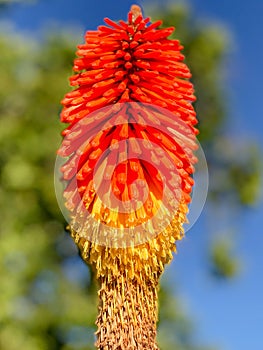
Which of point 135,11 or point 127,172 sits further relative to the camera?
point 135,11

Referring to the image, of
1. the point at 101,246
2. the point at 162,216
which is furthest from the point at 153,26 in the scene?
the point at 101,246

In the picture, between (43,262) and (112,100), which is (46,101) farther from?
(112,100)

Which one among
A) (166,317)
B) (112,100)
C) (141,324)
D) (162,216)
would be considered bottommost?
(166,317)

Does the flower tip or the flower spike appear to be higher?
the flower tip

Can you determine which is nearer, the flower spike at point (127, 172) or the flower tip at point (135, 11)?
the flower spike at point (127, 172)

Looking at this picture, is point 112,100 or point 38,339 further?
point 38,339

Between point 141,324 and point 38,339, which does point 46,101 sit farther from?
point 141,324

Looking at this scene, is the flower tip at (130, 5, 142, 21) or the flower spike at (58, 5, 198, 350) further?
the flower tip at (130, 5, 142, 21)

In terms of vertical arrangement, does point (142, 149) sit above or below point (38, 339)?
above

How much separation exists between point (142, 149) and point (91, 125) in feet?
0.56

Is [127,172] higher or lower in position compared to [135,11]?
lower

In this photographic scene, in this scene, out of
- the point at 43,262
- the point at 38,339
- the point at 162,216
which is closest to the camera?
the point at 162,216

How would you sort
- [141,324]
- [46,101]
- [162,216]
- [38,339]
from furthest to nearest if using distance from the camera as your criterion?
[46,101] < [38,339] < [162,216] < [141,324]

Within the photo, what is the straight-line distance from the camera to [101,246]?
5.11 feet
